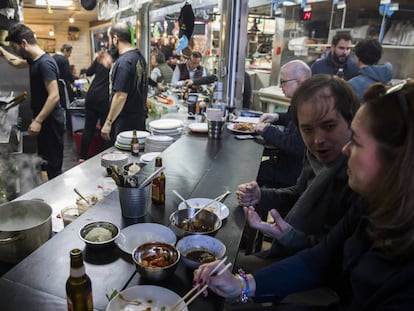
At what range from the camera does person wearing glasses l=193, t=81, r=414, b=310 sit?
0.87 metres

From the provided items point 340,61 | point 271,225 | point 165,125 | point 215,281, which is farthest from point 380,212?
point 340,61

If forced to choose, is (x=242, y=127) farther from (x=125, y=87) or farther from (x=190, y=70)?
(x=190, y=70)

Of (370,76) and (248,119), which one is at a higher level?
(370,76)

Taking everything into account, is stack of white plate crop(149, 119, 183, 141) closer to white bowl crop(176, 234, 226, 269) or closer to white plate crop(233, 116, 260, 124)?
white plate crop(233, 116, 260, 124)

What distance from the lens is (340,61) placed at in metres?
4.58

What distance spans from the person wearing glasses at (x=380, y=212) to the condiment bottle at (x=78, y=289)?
32cm

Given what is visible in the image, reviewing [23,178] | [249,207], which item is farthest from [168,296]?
[23,178]

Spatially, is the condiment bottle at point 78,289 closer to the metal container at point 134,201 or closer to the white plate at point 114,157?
the metal container at point 134,201

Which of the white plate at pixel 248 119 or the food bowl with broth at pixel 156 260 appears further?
the white plate at pixel 248 119

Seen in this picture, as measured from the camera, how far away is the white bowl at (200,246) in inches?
45.9

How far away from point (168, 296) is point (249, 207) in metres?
0.72

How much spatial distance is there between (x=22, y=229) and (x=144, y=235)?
44cm

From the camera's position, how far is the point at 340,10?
6090 millimetres

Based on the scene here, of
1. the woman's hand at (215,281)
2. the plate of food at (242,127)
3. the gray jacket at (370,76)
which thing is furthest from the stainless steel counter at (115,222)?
the gray jacket at (370,76)
